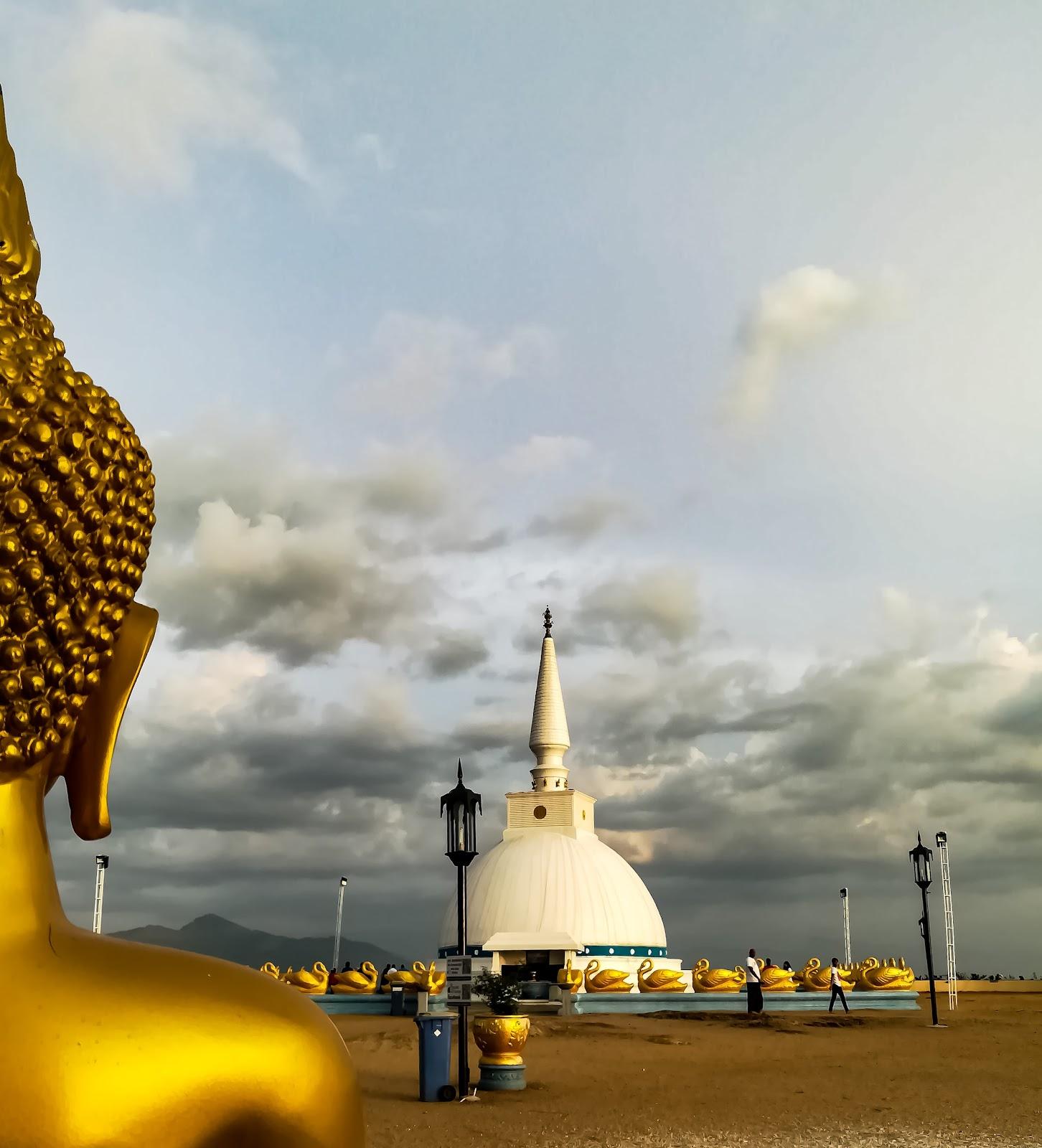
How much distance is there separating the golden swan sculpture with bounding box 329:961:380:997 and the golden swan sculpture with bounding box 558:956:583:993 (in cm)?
592

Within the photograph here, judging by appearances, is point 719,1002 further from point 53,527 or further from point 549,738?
point 53,527

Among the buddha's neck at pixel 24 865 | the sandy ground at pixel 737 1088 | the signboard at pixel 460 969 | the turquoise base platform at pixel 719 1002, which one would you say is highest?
the buddha's neck at pixel 24 865

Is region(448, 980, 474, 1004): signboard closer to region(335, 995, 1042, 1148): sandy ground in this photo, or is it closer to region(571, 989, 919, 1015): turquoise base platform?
region(335, 995, 1042, 1148): sandy ground

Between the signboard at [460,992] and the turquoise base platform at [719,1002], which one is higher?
the signboard at [460,992]

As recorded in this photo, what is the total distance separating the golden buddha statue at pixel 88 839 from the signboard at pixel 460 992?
40.6ft

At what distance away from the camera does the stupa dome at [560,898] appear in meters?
43.1

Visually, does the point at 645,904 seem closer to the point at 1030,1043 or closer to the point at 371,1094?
the point at 1030,1043

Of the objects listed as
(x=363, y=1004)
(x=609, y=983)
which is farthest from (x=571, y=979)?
(x=363, y=1004)

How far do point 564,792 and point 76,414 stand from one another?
47022mm

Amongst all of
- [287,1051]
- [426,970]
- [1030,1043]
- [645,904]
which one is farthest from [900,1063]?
[645,904]

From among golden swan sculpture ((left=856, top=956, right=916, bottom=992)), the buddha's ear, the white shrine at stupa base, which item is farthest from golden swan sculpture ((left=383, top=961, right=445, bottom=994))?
the buddha's ear

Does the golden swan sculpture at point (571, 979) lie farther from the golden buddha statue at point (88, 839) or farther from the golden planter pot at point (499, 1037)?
the golden buddha statue at point (88, 839)

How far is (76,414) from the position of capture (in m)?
2.45

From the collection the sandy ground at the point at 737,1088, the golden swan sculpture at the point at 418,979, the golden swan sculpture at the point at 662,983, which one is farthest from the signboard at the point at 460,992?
the golden swan sculpture at the point at 662,983
